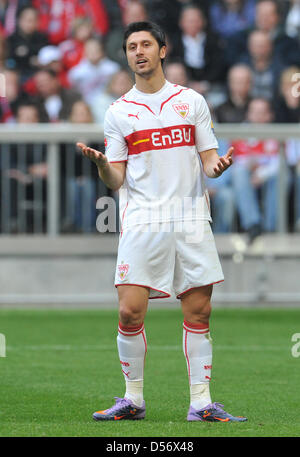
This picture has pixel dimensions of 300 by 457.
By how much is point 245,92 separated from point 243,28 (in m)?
1.86

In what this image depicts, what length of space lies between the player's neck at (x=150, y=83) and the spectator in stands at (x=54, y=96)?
802 centimetres

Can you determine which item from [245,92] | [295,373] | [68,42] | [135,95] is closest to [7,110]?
[68,42]

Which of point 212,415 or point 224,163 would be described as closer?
point 224,163

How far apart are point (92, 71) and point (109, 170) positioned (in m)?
9.20

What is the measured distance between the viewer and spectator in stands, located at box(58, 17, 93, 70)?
49.3 feet

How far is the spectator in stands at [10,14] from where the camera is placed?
50.7 ft

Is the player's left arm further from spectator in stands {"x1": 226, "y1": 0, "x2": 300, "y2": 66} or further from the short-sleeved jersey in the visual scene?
spectator in stands {"x1": 226, "y1": 0, "x2": 300, "y2": 66}

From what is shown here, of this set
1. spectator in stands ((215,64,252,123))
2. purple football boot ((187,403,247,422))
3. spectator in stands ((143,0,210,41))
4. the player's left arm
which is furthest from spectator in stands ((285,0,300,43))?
purple football boot ((187,403,247,422))

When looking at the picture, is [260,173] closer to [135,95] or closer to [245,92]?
[245,92]

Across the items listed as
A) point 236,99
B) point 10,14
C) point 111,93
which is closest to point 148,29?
point 236,99

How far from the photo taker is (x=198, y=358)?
594 centimetres

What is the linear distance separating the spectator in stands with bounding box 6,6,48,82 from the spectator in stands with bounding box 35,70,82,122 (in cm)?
86

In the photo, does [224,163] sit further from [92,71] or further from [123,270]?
[92,71]

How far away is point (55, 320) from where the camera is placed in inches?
467
